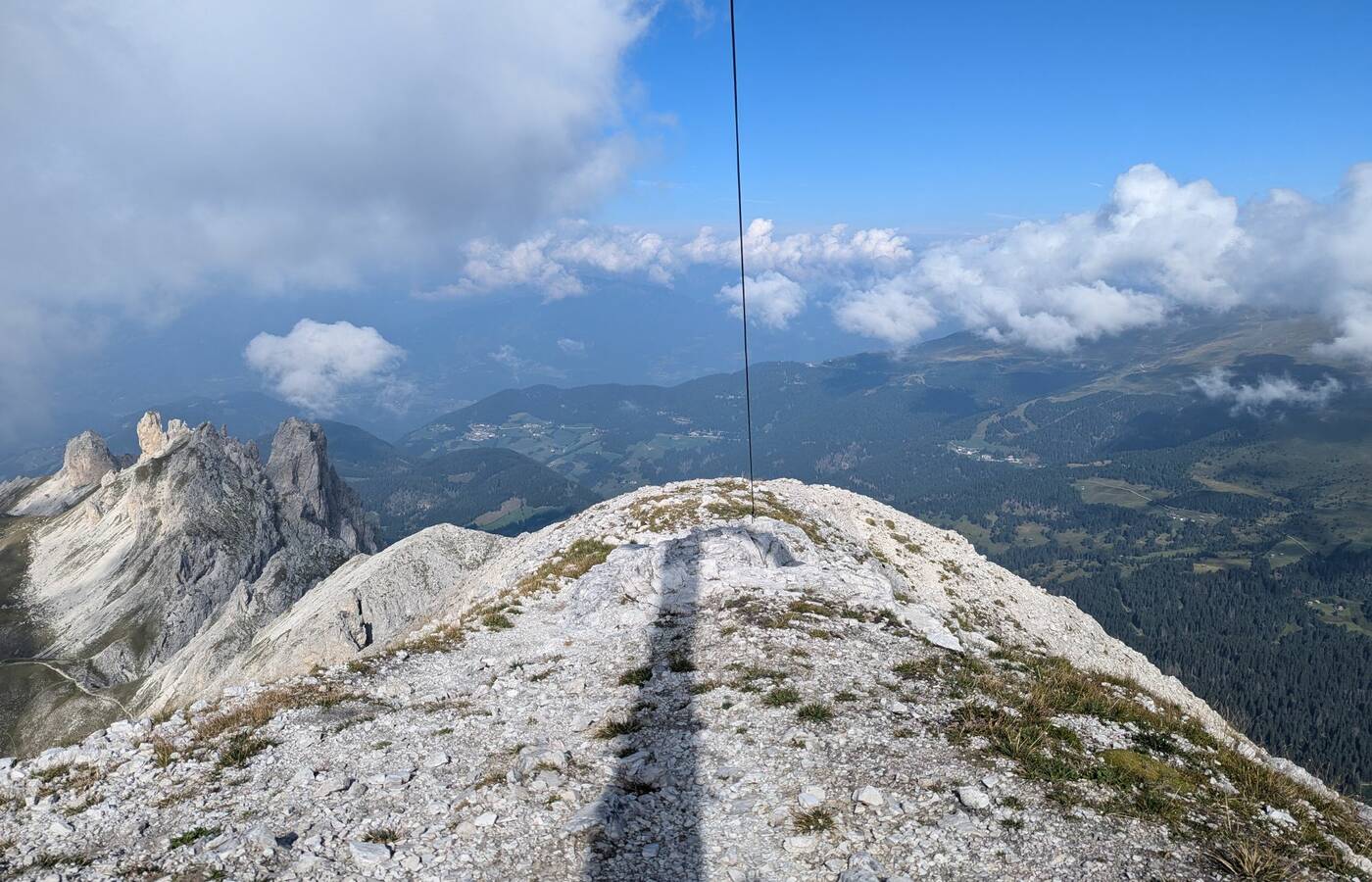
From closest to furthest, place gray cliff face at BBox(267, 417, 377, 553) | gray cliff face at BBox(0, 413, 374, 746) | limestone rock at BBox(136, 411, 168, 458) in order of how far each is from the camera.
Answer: gray cliff face at BBox(0, 413, 374, 746) → limestone rock at BBox(136, 411, 168, 458) → gray cliff face at BBox(267, 417, 377, 553)

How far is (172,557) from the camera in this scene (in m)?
133

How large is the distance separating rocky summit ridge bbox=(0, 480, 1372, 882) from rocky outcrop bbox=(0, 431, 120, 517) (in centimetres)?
22679

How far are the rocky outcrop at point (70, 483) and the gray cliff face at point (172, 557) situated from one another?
13.4 ft

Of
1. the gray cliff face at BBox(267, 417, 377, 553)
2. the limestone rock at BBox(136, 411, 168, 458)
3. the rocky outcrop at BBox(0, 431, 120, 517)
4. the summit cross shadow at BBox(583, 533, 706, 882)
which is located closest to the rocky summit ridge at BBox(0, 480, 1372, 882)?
the summit cross shadow at BBox(583, 533, 706, 882)

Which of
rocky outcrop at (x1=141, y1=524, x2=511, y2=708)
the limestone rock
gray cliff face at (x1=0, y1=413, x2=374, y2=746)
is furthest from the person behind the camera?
the limestone rock

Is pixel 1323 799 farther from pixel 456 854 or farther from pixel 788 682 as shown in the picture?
pixel 456 854

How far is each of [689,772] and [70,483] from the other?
252908 mm

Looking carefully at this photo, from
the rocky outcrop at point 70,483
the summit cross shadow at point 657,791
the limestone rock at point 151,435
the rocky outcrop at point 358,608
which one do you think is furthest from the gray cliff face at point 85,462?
the summit cross shadow at point 657,791

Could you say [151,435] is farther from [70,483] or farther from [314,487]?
[70,483]

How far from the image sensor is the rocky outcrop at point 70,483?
184500 mm

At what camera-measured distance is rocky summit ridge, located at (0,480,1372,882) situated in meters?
10.6

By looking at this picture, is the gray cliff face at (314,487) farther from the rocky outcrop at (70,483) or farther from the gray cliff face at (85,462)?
the gray cliff face at (85,462)

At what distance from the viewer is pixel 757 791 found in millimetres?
12562

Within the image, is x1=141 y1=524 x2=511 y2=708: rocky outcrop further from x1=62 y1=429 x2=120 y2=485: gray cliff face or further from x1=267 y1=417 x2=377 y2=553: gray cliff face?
x1=62 y1=429 x2=120 y2=485: gray cliff face
